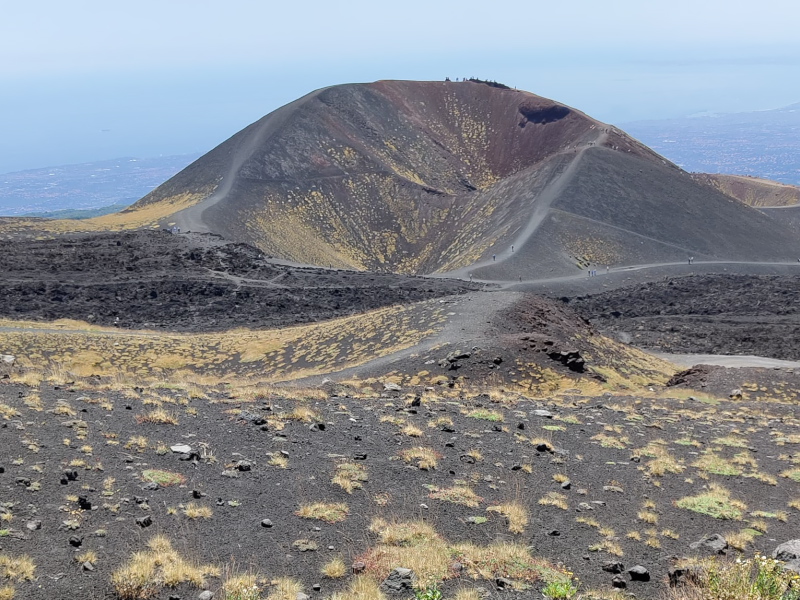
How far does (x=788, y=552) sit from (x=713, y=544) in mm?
1398

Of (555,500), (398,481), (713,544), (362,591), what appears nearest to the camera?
(362,591)

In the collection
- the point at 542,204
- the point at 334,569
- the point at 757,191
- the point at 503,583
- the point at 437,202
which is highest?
the point at 757,191

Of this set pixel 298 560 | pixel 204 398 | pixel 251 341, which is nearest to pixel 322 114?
pixel 251 341

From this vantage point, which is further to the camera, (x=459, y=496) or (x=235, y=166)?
(x=235, y=166)

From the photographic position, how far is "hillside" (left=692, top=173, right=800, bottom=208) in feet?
411

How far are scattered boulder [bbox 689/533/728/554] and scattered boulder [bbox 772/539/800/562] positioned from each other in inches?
44.9

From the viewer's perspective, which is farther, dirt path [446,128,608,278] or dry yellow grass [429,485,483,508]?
dirt path [446,128,608,278]

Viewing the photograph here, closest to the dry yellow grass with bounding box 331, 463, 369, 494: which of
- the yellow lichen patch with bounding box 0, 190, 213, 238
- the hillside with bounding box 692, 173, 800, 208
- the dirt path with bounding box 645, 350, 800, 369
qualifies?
the dirt path with bounding box 645, 350, 800, 369

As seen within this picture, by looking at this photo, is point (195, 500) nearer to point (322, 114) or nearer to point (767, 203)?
point (322, 114)

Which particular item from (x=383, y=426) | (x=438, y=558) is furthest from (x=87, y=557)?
(x=383, y=426)

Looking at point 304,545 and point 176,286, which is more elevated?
point 176,286

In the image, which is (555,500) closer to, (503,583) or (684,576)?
(684,576)

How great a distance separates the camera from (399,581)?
8133 mm

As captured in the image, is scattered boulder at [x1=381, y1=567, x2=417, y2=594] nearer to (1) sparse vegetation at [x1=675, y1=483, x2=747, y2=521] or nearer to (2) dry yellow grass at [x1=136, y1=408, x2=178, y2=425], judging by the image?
(1) sparse vegetation at [x1=675, y1=483, x2=747, y2=521]
